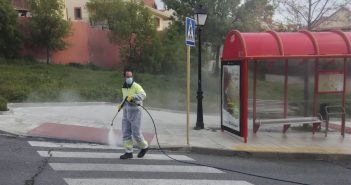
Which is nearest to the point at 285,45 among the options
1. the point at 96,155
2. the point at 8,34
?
the point at 96,155

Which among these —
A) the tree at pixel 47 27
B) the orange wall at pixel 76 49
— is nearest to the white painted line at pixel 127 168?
the tree at pixel 47 27

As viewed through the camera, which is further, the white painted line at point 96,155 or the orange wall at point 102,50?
the orange wall at point 102,50

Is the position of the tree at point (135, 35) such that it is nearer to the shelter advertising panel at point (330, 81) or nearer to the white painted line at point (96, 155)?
the shelter advertising panel at point (330, 81)

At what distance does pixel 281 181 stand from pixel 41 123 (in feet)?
24.2

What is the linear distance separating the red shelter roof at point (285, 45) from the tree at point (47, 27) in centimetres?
2223

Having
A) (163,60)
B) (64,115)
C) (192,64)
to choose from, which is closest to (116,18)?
(163,60)

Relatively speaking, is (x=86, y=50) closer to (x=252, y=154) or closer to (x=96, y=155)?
(x=252, y=154)

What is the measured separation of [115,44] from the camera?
38031mm

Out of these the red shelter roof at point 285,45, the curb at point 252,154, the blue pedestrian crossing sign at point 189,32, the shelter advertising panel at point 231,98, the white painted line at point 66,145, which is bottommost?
the curb at point 252,154

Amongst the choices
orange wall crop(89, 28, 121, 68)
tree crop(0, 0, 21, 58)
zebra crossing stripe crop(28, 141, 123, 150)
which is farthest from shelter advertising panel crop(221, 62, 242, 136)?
orange wall crop(89, 28, 121, 68)

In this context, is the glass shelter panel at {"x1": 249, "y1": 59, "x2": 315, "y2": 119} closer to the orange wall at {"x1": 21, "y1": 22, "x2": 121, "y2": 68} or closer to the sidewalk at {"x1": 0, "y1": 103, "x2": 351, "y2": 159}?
the sidewalk at {"x1": 0, "y1": 103, "x2": 351, "y2": 159}

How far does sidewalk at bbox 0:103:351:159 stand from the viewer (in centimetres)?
1109

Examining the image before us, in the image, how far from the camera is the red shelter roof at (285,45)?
39.6ft

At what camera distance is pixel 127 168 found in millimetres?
8742
